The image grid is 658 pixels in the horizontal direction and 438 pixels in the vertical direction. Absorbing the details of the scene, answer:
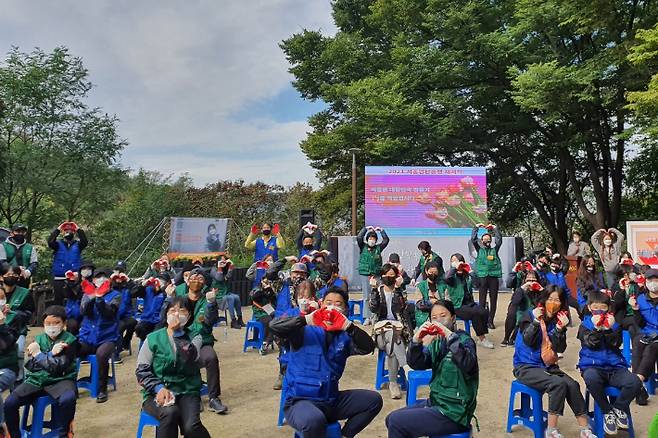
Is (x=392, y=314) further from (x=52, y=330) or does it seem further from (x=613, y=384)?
(x=52, y=330)

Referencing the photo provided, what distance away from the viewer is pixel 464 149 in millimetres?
20469

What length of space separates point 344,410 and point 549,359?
1877 millimetres

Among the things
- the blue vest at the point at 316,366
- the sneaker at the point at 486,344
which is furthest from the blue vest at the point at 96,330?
the sneaker at the point at 486,344

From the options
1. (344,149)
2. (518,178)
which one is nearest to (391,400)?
(344,149)

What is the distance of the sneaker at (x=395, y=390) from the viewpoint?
197 inches

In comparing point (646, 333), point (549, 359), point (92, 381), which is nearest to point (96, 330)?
point (92, 381)

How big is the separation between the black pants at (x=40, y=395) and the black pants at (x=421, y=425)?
2.51 m

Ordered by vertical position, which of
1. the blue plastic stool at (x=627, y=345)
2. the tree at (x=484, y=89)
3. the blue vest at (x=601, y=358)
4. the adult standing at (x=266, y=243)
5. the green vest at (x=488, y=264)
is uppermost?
the tree at (x=484, y=89)

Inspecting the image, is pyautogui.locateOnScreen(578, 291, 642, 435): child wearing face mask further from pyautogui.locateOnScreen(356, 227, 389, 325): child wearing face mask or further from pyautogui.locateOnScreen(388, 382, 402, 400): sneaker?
pyautogui.locateOnScreen(356, 227, 389, 325): child wearing face mask

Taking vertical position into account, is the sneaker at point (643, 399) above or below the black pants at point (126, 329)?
below

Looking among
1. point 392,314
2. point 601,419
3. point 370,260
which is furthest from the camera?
point 370,260

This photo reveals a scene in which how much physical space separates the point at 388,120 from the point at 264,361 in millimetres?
12534

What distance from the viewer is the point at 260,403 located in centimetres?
493

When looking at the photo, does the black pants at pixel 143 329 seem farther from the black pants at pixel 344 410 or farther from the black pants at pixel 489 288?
the black pants at pixel 489 288
